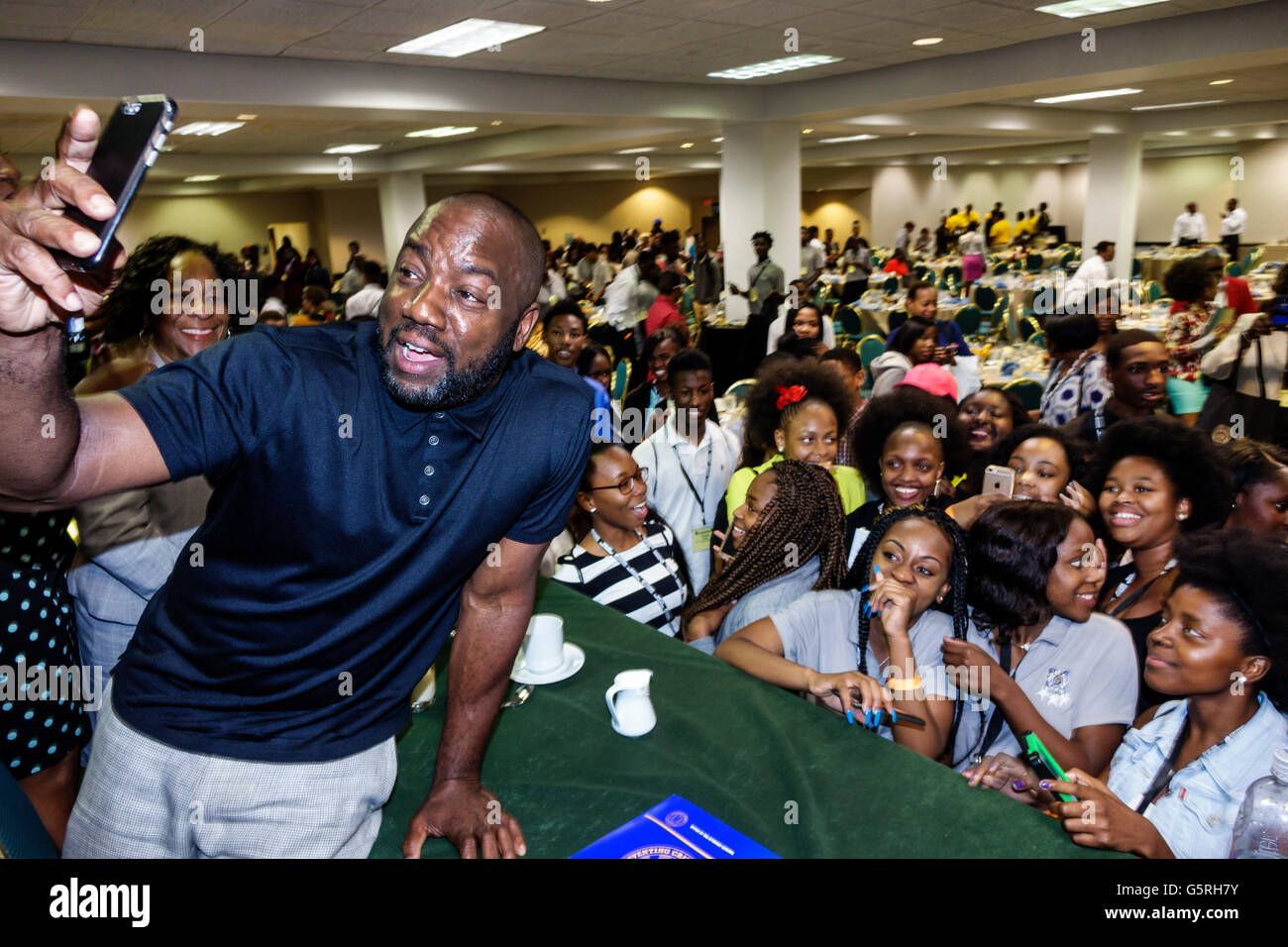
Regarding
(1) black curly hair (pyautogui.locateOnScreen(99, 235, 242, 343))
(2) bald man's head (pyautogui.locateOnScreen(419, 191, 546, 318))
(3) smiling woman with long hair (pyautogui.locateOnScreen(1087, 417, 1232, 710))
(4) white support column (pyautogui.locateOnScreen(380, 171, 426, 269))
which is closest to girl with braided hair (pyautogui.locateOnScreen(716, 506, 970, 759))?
(3) smiling woman with long hair (pyautogui.locateOnScreen(1087, 417, 1232, 710))

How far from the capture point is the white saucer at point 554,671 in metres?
1.81

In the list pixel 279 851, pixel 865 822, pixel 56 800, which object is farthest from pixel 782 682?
pixel 56 800

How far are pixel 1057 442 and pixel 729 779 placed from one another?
2.30 metres

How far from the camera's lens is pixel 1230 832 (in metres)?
1.58

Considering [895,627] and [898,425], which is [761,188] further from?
[895,627]

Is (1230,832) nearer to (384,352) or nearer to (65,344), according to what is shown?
(384,352)

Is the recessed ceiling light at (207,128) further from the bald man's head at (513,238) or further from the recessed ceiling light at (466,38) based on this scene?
the bald man's head at (513,238)

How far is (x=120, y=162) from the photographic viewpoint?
0.82m

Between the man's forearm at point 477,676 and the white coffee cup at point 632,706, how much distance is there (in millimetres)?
214

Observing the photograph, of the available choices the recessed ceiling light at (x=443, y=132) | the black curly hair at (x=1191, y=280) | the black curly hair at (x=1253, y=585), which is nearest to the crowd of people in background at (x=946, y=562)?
the black curly hair at (x=1253, y=585)

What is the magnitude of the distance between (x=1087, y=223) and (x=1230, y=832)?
16562 mm

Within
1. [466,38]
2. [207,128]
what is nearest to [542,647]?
[466,38]

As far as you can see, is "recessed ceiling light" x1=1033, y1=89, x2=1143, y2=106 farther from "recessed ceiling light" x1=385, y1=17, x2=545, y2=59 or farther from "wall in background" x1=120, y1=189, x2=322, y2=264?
"wall in background" x1=120, y1=189, x2=322, y2=264

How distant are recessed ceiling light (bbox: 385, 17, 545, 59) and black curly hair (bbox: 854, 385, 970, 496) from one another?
434 cm
